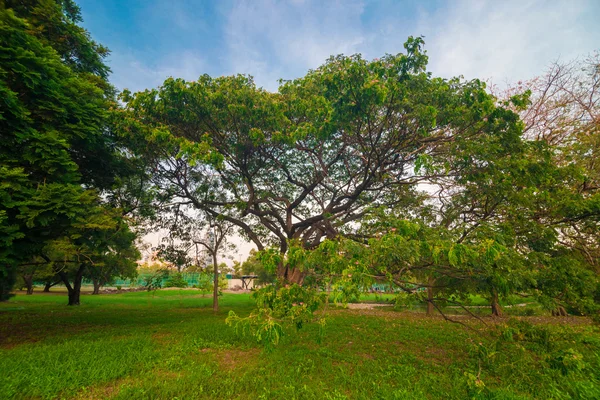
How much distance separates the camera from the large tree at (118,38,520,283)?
5.46 metres

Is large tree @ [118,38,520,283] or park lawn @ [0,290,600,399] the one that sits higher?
large tree @ [118,38,520,283]

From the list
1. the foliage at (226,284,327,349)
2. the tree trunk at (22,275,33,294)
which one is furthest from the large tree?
the tree trunk at (22,275,33,294)

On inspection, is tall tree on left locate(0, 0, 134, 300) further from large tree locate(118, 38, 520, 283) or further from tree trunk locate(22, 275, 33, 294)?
tree trunk locate(22, 275, 33, 294)

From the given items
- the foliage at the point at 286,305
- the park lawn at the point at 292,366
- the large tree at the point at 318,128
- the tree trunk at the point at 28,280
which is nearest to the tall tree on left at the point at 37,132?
the large tree at the point at 318,128

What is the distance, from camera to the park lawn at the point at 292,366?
396cm

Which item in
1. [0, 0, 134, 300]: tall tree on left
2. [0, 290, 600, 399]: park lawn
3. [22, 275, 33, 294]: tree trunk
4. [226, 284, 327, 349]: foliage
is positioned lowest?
[0, 290, 600, 399]: park lawn

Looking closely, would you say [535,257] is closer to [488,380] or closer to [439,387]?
[488,380]

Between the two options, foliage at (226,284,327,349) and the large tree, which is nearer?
foliage at (226,284,327,349)

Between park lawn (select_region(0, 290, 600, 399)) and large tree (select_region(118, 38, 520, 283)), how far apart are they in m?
1.93

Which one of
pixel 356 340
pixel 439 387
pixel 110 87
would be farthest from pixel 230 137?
pixel 439 387

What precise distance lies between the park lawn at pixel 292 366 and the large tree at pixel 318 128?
1.93m

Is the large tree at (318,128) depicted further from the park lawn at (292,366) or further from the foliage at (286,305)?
the park lawn at (292,366)

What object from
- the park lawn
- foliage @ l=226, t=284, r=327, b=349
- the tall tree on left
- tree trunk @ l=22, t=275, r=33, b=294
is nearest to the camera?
foliage @ l=226, t=284, r=327, b=349

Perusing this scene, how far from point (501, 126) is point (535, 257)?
3095mm
